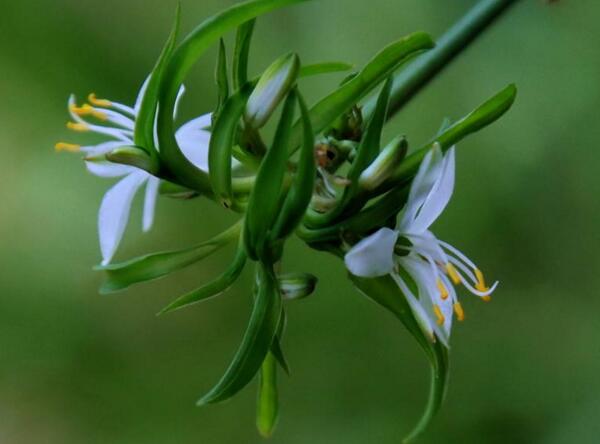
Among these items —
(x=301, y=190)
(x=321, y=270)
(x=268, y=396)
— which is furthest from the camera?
(x=321, y=270)

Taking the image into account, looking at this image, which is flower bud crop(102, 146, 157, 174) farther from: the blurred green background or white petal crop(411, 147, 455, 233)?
the blurred green background

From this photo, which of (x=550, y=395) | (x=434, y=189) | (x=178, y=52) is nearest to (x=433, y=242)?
(x=434, y=189)

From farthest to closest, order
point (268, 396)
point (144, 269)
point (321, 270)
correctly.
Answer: point (321, 270) → point (268, 396) → point (144, 269)

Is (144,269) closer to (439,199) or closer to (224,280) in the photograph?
(224,280)

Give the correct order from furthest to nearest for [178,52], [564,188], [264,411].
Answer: [564,188] → [264,411] → [178,52]

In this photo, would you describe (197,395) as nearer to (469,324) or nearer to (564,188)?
(469,324)

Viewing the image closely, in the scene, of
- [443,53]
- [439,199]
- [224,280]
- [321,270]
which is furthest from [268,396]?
[321,270]
